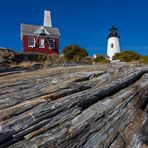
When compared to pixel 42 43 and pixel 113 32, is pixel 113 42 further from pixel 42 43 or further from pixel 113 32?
pixel 42 43

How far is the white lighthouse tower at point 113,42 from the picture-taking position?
80.3 m

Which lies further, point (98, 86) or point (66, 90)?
point (98, 86)

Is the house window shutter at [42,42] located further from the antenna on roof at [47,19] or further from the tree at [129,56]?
the tree at [129,56]

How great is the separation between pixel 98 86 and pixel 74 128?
3.98 meters

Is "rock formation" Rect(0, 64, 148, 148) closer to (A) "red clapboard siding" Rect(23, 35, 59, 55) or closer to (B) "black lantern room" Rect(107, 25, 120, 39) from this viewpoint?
(A) "red clapboard siding" Rect(23, 35, 59, 55)

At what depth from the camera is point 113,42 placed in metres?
81.5

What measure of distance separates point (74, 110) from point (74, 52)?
26.7 m

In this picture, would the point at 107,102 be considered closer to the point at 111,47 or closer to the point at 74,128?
the point at 74,128

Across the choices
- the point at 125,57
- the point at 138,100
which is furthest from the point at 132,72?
the point at 125,57

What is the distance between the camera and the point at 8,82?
13.9 m

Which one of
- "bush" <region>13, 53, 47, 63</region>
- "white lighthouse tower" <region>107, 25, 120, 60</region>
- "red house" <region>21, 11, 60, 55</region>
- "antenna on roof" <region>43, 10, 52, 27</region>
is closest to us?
"bush" <region>13, 53, 47, 63</region>

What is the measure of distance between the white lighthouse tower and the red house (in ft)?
91.3

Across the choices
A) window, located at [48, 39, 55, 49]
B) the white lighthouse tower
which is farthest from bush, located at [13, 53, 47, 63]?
the white lighthouse tower

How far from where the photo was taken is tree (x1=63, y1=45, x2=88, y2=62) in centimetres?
3666
